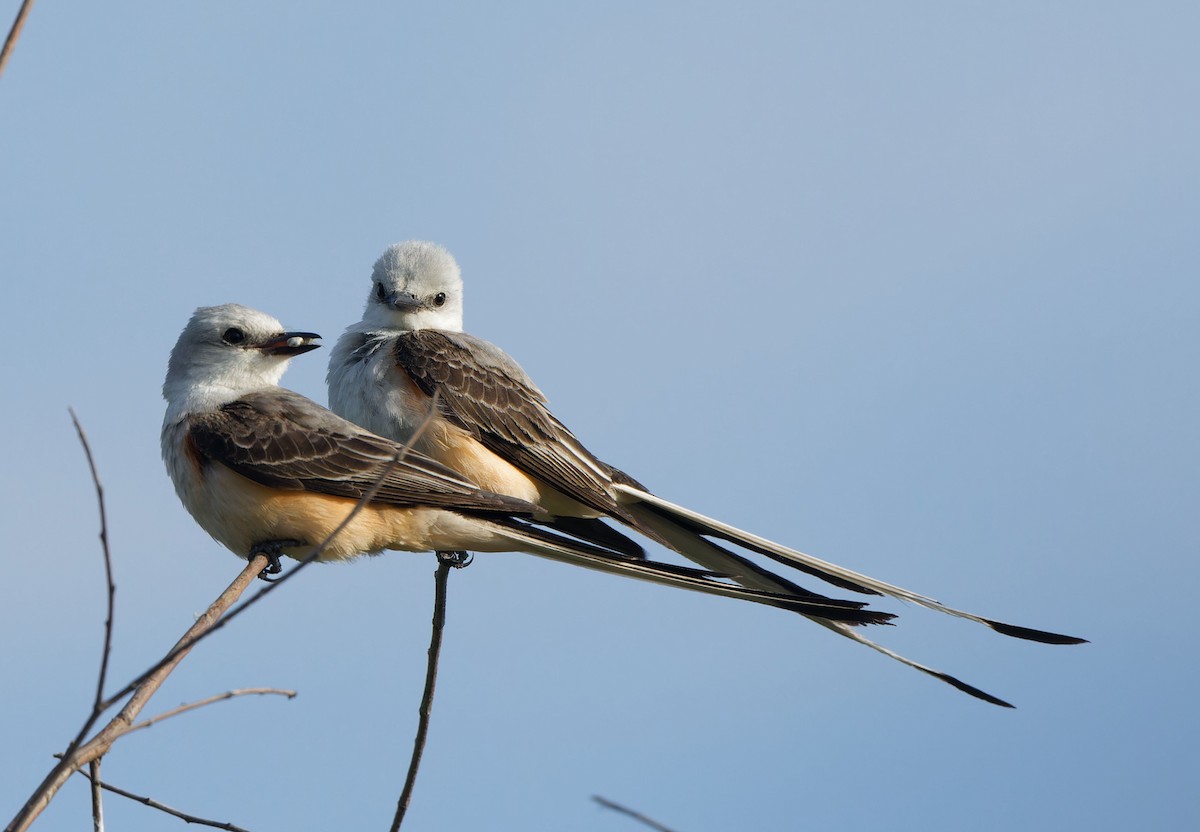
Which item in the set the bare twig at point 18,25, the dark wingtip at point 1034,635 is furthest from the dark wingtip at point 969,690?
the bare twig at point 18,25

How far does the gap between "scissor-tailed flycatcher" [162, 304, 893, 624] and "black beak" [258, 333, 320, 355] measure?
345 millimetres

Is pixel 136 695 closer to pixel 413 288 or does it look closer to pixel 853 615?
pixel 853 615

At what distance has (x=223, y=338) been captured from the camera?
5844 mm

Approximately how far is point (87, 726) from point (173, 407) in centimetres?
305

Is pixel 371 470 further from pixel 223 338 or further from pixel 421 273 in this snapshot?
pixel 421 273

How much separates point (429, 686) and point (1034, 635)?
211 centimetres

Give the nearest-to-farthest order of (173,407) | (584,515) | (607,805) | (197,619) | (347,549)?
1. (607,805)
2. (197,619)
3. (347,549)
4. (173,407)
5. (584,515)

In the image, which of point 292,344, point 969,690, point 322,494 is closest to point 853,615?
point 969,690

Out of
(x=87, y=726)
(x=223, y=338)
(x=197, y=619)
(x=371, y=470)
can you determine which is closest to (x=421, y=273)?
(x=223, y=338)

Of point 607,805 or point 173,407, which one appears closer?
point 607,805

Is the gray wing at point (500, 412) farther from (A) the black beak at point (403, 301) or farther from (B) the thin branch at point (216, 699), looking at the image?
(B) the thin branch at point (216, 699)

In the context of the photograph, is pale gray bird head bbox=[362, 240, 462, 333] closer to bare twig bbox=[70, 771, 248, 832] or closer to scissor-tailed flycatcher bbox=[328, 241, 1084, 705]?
scissor-tailed flycatcher bbox=[328, 241, 1084, 705]

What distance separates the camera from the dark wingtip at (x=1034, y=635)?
4.34 metres

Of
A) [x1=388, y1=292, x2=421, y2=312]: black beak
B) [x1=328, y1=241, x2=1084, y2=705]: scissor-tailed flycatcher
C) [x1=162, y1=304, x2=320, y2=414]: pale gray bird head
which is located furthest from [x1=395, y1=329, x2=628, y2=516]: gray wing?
[x1=162, y1=304, x2=320, y2=414]: pale gray bird head
